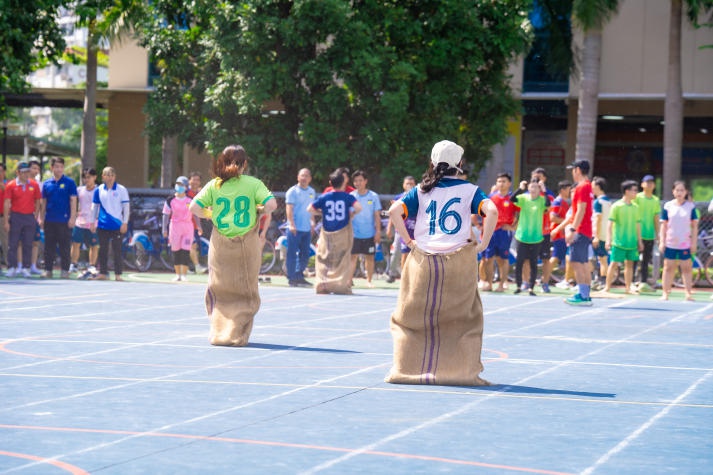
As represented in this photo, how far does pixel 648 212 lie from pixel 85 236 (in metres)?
10.2

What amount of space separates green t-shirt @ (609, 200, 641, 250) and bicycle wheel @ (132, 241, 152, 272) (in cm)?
964

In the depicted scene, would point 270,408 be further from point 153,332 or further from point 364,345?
point 153,332

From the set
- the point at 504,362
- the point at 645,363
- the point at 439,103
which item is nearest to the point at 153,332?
the point at 504,362

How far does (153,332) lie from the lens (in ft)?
41.8

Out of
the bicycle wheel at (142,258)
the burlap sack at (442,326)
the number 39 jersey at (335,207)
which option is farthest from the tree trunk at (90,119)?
the burlap sack at (442,326)

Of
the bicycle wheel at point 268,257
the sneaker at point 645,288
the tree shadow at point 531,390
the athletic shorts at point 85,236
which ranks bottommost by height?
the tree shadow at point 531,390

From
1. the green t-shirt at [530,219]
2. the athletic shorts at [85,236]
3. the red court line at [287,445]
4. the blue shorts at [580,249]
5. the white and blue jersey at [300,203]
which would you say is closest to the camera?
the red court line at [287,445]

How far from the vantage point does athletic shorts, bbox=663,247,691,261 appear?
1900 centimetres

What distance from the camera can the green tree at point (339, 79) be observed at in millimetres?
27156

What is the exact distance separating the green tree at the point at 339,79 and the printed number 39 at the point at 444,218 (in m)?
17.8

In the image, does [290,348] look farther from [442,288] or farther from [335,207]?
[335,207]

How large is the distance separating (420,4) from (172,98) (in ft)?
21.4

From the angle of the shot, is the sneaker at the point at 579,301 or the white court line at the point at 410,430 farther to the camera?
the sneaker at the point at 579,301

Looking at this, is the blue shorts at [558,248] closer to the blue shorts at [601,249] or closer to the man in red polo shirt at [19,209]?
the blue shorts at [601,249]
